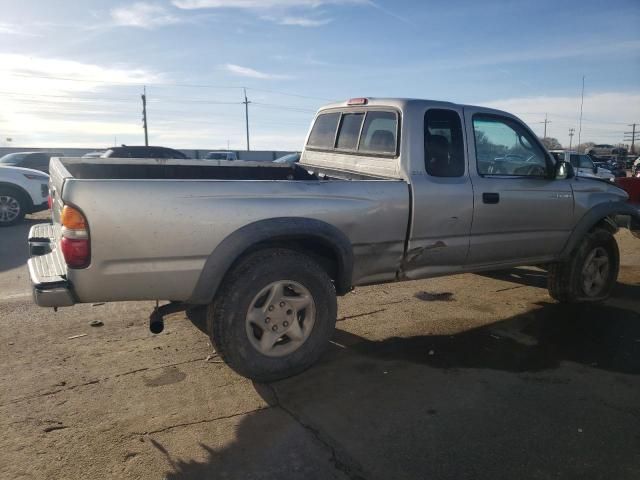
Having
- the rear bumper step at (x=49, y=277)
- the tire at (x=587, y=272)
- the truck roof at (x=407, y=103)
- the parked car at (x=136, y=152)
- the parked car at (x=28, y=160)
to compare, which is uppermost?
the truck roof at (x=407, y=103)

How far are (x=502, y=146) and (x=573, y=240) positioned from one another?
1307 millimetres

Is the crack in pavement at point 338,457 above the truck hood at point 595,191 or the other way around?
the other way around

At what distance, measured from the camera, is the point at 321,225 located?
3.50 meters

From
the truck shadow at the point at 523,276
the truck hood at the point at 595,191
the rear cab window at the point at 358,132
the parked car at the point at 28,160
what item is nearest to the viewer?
the rear cab window at the point at 358,132

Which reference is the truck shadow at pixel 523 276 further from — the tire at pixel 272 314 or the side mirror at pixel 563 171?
the tire at pixel 272 314

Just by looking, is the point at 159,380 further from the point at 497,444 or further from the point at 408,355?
the point at 497,444

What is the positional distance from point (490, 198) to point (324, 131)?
6.21 ft

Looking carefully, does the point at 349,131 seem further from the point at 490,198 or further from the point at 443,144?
the point at 490,198

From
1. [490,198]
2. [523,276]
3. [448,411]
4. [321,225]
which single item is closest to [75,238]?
[321,225]

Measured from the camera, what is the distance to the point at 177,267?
310cm

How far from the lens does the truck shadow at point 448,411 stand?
2592 mm

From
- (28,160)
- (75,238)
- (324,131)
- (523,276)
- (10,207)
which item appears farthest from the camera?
(28,160)

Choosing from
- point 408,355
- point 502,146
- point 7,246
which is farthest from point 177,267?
point 7,246

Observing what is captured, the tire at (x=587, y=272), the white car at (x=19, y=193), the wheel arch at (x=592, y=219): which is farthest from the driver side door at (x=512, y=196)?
the white car at (x=19, y=193)
